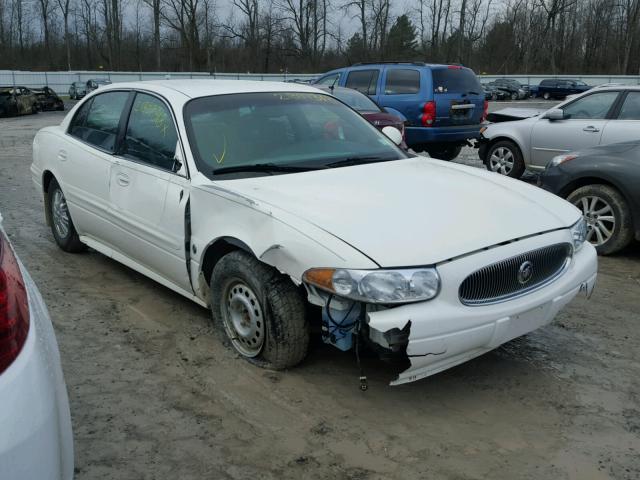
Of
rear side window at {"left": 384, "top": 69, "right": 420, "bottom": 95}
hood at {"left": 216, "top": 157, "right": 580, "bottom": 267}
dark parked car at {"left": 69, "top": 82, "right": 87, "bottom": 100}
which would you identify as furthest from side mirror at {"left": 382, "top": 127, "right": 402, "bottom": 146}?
dark parked car at {"left": 69, "top": 82, "right": 87, "bottom": 100}

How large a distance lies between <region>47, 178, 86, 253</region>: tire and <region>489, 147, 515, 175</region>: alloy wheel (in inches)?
265

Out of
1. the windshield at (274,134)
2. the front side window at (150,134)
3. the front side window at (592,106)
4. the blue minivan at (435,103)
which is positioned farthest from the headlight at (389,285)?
the blue minivan at (435,103)

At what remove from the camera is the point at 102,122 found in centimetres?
508

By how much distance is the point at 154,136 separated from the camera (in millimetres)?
4363

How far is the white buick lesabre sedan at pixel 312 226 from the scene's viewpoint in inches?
115

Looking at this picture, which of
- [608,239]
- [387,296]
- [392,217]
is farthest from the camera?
[608,239]

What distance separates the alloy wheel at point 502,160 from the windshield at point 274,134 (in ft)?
19.0

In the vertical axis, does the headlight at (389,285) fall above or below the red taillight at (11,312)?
below

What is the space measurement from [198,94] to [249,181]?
3.22 feet

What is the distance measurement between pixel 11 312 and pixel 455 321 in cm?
191

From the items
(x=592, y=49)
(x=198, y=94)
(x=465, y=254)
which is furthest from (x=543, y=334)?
(x=592, y=49)

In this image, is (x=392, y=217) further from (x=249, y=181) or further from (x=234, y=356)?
(x=234, y=356)

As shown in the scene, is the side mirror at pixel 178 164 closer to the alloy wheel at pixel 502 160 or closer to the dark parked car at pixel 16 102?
the alloy wheel at pixel 502 160

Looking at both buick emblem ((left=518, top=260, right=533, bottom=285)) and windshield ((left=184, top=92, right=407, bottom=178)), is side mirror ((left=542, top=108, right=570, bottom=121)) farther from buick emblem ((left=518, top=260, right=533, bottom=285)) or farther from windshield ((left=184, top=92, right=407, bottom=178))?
buick emblem ((left=518, top=260, right=533, bottom=285))
